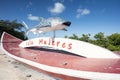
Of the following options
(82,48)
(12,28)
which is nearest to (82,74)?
(82,48)

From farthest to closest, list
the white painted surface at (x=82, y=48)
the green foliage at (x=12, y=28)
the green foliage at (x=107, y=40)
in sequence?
1. the green foliage at (x=12, y=28)
2. the green foliage at (x=107, y=40)
3. the white painted surface at (x=82, y=48)

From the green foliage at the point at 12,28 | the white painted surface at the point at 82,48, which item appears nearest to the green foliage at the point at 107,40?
the white painted surface at the point at 82,48

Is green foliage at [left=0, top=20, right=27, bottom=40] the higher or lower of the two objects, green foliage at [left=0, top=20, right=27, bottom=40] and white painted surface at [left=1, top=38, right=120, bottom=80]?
the higher

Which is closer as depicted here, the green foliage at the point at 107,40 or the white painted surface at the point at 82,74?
the white painted surface at the point at 82,74

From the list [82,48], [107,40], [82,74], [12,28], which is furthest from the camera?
[12,28]

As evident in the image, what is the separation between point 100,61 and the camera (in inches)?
366

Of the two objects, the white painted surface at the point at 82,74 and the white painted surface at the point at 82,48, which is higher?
the white painted surface at the point at 82,48

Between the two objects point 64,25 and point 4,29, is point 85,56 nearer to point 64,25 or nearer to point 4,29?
point 64,25

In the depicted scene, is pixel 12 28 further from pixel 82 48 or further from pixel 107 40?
pixel 82 48

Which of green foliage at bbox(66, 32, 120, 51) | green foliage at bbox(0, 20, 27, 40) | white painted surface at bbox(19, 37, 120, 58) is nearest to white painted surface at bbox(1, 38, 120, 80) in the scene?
white painted surface at bbox(19, 37, 120, 58)

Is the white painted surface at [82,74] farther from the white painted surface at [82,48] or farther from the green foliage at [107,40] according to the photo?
the green foliage at [107,40]

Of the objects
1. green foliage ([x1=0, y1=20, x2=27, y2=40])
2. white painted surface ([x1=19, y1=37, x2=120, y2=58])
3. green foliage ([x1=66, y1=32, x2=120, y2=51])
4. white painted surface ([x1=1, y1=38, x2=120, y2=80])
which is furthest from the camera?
green foliage ([x1=0, y1=20, x2=27, y2=40])

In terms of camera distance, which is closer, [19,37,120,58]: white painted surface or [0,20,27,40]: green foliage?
[19,37,120,58]: white painted surface

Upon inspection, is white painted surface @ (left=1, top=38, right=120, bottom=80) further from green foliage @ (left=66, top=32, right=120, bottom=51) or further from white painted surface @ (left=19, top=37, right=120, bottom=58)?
green foliage @ (left=66, top=32, right=120, bottom=51)
